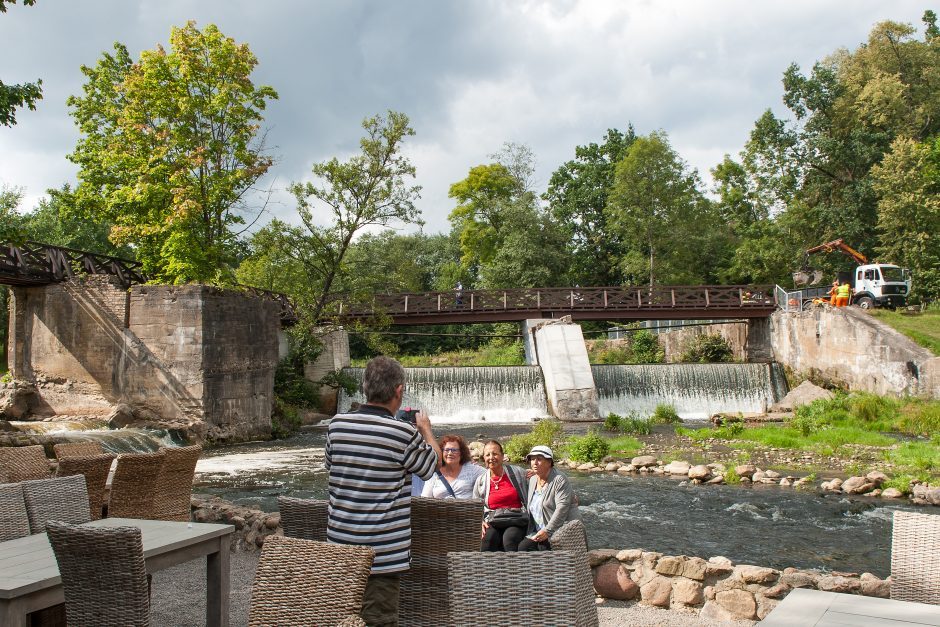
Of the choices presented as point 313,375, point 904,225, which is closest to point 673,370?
point 313,375

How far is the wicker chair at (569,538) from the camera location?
281cm

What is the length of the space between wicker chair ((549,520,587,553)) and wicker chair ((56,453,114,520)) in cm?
359

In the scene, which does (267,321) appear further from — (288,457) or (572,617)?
(572,617)

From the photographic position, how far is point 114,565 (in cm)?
246

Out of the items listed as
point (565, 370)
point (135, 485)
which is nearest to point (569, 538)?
point (135, 485)

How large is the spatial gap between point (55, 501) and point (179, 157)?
1584cm

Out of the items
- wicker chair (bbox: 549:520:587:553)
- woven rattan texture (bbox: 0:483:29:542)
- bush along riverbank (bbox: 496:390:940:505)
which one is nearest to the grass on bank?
bush along riverbank (bbox: 496:390:940:505)

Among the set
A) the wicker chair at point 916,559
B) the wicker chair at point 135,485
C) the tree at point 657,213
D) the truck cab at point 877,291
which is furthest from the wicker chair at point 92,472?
the tree at point 657,213

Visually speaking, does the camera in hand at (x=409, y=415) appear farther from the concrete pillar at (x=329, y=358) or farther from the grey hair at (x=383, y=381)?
the concrete pillar at (x=329, y=358)

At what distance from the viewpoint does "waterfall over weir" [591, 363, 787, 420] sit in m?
21.5

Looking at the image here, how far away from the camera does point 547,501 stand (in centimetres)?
442

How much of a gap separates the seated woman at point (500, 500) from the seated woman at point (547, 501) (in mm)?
80

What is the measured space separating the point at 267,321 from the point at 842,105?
27395mm

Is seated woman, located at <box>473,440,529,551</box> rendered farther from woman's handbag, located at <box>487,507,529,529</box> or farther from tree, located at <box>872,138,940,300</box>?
tree, located at <box>872,138,940,300</box>
